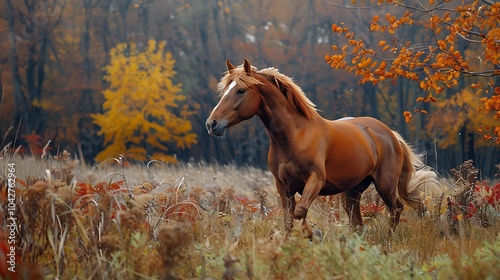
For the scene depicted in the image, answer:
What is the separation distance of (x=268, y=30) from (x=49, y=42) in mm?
11257

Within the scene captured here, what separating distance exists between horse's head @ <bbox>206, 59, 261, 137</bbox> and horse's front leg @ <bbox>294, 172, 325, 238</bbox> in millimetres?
813

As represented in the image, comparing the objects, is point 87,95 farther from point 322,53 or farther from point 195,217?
point 195,217

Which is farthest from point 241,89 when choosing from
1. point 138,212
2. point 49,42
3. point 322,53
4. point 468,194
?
point 49,42

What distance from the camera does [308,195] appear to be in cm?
611

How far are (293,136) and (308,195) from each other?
23.6 inches

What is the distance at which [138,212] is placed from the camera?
14.8ft

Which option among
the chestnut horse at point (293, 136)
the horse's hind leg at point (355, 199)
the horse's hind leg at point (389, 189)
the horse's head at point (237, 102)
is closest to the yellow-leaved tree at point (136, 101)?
the horse's hind leg at point (355, 199)

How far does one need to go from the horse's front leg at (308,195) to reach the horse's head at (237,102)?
813mm

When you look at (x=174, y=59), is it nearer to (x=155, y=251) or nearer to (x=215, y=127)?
(x=215, y=127)

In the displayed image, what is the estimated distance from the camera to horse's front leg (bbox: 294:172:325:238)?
602cm

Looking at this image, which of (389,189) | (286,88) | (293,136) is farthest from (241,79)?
(389,189)

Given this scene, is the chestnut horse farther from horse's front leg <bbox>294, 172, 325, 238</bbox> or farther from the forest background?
the forest background

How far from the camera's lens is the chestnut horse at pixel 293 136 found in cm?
620

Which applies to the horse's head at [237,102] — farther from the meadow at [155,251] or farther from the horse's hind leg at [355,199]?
the horse's hind leg at [355,199]
